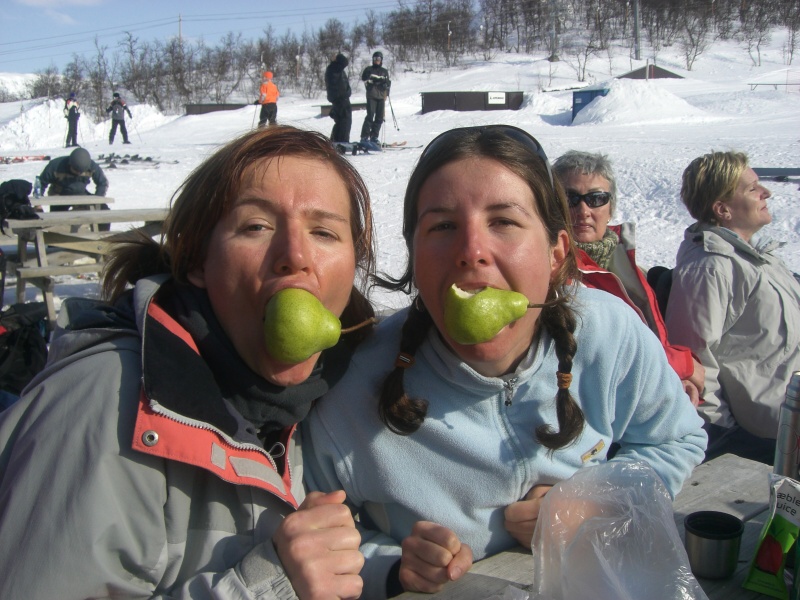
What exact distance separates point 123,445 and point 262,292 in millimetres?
451

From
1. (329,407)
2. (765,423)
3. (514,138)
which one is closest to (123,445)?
(329,407)

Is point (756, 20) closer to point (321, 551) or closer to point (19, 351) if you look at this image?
point (19, 351)

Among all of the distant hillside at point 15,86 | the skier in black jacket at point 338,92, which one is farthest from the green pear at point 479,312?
the distant hillside at point 15,86

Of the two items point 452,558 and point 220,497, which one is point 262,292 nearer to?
point 220,497

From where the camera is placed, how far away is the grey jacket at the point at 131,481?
1.29m

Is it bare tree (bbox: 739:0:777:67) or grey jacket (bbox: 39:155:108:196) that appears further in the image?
bare tree (bbox: 739:0:777:67)

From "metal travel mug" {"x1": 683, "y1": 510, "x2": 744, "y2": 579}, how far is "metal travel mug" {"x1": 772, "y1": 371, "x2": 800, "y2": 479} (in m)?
→ 0.23

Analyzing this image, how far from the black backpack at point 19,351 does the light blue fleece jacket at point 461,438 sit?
2.55 meters

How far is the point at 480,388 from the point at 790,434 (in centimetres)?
81

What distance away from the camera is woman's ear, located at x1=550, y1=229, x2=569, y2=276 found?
1987 mm

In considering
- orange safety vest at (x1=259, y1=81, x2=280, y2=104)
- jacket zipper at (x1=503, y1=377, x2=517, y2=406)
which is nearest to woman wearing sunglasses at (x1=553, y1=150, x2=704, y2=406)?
jacket zipper at (x1=503, y1=377, x2=517, y2=406)

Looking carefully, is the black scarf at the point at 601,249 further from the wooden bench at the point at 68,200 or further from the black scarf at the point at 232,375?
the wooden bench at the point at 68,200

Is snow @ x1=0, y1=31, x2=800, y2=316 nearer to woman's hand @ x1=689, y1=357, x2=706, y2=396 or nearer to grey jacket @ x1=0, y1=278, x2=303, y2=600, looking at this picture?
grey jacket @ x1=0, y1=278, x2=303, y2=600

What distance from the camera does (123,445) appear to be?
4.57 feet
